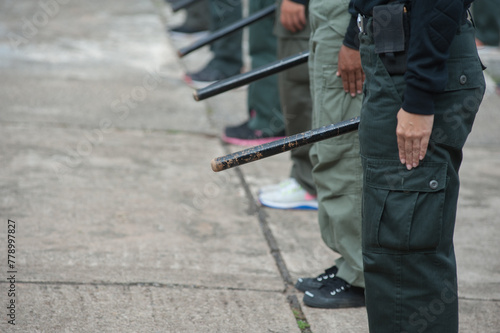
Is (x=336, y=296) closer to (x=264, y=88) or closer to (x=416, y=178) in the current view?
(x=416, y=178)

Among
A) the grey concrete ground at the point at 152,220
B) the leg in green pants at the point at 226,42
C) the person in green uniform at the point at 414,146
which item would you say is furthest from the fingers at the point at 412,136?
the leg in green pants at the point at 226,42

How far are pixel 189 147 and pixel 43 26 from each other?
3746mm

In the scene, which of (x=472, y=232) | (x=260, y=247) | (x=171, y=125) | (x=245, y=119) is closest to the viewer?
(x=260, y=247)

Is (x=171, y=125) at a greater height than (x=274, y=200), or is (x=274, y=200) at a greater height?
(x=274, y=200)

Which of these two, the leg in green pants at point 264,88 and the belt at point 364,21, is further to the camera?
the leg in green pants at point 264,88

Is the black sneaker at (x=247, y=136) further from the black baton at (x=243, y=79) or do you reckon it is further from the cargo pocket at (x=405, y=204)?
the cargo pocket at (x=405, y=204)

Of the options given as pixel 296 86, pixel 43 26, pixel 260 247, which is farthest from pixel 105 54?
pixel 260 247

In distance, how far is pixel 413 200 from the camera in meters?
1.66

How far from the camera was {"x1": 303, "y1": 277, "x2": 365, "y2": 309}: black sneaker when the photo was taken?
240 cm

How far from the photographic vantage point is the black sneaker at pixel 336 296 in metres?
2.40

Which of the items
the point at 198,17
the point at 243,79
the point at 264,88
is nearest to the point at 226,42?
the point at 264,88

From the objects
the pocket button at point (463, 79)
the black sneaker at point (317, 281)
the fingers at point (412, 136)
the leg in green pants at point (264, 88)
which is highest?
the pocket button at point (463, 79)

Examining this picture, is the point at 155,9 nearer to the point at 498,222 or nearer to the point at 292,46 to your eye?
the point at 292,46

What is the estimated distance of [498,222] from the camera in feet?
10.6
